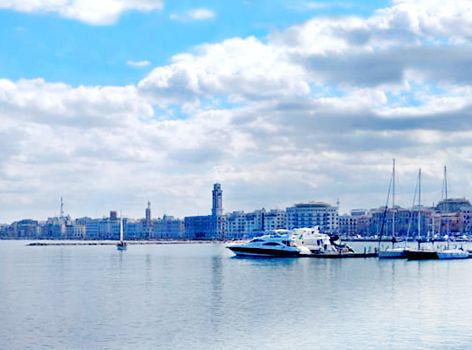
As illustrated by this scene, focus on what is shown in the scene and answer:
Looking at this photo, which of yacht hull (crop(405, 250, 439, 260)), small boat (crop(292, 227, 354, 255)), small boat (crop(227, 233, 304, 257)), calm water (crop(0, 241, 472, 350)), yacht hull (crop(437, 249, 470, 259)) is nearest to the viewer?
calm water (crop(0, 241, 472, 350))

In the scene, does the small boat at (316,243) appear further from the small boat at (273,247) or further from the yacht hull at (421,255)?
the yacht hull at (421,255)

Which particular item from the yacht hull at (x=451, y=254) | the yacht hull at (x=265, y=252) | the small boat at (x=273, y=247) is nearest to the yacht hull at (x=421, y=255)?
the yacht hull at (x=451, y=254)

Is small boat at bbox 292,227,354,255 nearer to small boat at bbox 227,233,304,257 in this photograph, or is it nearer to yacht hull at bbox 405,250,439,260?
small boat at bbox 227,233,304,257

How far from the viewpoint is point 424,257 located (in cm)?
11144

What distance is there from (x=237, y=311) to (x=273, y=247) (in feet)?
222

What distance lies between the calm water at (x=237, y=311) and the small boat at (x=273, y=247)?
34624 mm

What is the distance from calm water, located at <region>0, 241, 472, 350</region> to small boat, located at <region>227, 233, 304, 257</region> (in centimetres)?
3462

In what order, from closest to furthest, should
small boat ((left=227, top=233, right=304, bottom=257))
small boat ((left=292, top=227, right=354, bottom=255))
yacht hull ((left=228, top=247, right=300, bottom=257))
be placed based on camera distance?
1. yacht hull ((left=228, top=247, right=300, bottom=257))
2. small boat ((left=227, top=233, right=304, bottom=257))
3. small boat ((left=292, top=227, right=354, bottom=255))

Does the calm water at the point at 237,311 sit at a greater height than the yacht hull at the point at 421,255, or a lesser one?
greater

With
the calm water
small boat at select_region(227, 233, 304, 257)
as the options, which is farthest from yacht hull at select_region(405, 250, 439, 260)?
the calm water

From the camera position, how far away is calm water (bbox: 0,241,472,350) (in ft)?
122

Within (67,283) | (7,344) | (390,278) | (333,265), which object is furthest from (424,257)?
(7,344)

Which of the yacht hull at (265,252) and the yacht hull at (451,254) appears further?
the yacht hull at (265,252)

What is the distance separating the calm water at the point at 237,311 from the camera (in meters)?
37.1
